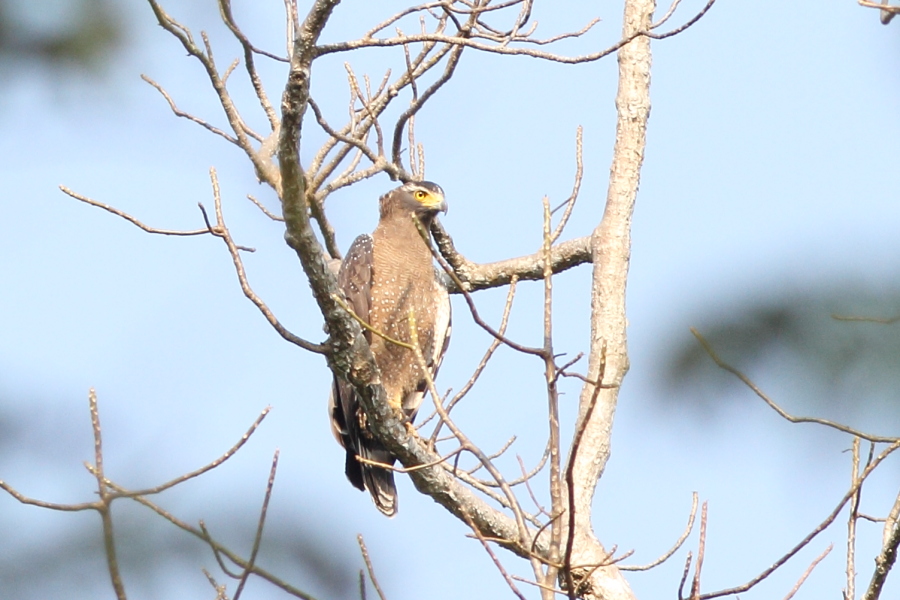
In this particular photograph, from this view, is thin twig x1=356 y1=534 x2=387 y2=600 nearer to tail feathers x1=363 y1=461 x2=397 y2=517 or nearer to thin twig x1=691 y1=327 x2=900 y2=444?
thin twig x1=691 y1=327 x2=900 y2=444

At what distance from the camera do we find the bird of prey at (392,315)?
18.7 ft

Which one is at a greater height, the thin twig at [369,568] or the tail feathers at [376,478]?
the tail feathers at [376,478]

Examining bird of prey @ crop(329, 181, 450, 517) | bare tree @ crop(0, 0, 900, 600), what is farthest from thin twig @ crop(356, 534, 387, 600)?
bird of prey @ crop(329, 181, 450, 517)

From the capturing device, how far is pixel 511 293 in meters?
3.99

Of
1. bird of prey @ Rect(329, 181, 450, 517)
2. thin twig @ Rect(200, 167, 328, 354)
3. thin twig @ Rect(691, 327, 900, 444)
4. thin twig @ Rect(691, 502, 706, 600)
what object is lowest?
thin twig @ Rect(691, 327, 900, 444)

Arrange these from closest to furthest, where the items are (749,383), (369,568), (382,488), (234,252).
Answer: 1. (749,383)
2. (369,568)
3. (234,252)
4. (382,488)

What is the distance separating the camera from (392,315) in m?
5.75

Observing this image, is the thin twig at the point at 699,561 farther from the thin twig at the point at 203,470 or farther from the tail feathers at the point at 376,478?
the tail feathers at the point at 376,478

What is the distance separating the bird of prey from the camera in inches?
224

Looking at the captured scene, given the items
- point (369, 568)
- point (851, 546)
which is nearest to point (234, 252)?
point (369, 568)

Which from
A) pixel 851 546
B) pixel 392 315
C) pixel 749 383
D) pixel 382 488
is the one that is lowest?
pixel 749 383

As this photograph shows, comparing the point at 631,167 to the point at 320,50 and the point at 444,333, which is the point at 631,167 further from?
the point at 320,50

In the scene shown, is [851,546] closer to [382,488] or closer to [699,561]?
[699,561]

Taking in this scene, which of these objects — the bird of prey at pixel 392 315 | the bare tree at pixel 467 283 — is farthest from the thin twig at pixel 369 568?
the bird of prey at pixel 392 315
